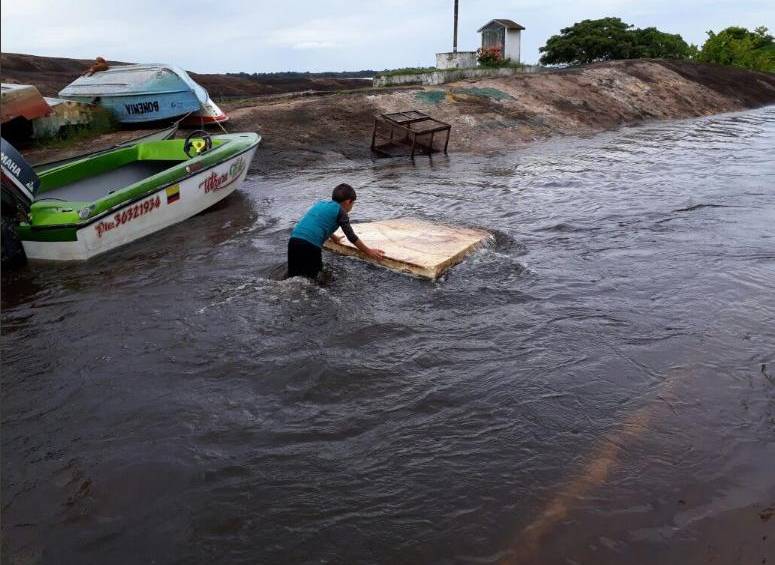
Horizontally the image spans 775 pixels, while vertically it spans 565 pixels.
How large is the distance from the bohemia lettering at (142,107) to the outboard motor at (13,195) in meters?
7.57

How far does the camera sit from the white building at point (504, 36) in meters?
27.9

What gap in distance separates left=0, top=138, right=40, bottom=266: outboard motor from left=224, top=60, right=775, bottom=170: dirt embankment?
6.76m

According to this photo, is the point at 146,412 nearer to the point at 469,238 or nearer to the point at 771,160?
the point at 469,238

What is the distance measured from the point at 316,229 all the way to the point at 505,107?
14.4 m

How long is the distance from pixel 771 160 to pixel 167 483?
14.7 meters

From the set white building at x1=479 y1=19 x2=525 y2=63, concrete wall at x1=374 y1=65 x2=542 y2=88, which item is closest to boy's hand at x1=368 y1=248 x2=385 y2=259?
concrete wall at x1=374 y1=65 x2=542 y2=88

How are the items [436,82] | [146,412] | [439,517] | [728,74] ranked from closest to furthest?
[439,517]
[146,412]
[436,82]
[728,74]

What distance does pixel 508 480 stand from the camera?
11.5 feet

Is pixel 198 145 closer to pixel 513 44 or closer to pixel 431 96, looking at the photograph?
pixel 431 96

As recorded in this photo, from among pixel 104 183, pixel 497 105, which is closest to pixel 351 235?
pixel 104 183

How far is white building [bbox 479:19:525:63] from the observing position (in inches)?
1100

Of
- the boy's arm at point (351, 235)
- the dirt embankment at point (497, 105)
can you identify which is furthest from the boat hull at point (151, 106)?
the boy's arm at point (351, 235)

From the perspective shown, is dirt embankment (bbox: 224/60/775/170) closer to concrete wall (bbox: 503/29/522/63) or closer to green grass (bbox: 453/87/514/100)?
green grass (bbox: 453/87/514/100)

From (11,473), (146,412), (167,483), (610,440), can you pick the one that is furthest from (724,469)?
(11,473)
